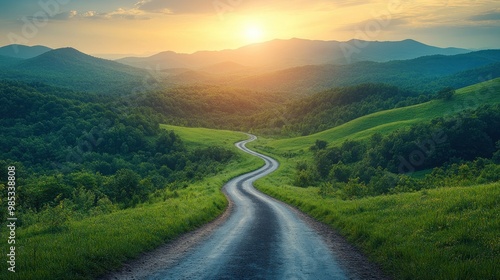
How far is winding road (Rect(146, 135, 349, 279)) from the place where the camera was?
40.0ft

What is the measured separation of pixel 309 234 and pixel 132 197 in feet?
81.8

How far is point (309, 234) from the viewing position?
19.9 m

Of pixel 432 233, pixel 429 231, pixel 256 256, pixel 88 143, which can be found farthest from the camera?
pixel 88 143

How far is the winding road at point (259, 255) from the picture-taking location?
480 inches

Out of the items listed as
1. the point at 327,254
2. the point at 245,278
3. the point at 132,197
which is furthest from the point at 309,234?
the point at 132,197

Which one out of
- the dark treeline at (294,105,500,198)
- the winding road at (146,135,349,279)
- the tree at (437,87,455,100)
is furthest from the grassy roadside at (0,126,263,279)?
the tree at (437,87,455,100)

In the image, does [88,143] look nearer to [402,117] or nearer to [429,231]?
[402,117]

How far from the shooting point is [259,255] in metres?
14.7

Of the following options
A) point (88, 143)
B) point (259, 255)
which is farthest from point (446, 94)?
point (259, 255)

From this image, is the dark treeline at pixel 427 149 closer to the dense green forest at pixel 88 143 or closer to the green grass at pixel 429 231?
the dense green forest at pixel 88 143

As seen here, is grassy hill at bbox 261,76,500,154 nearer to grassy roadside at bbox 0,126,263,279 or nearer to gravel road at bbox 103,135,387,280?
gravel road at bbox 103,135,387,280

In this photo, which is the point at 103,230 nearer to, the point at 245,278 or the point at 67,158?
the point at 245,278

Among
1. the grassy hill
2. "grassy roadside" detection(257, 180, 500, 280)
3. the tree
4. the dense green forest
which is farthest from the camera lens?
the tree

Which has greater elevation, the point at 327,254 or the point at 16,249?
the point at 16,249
